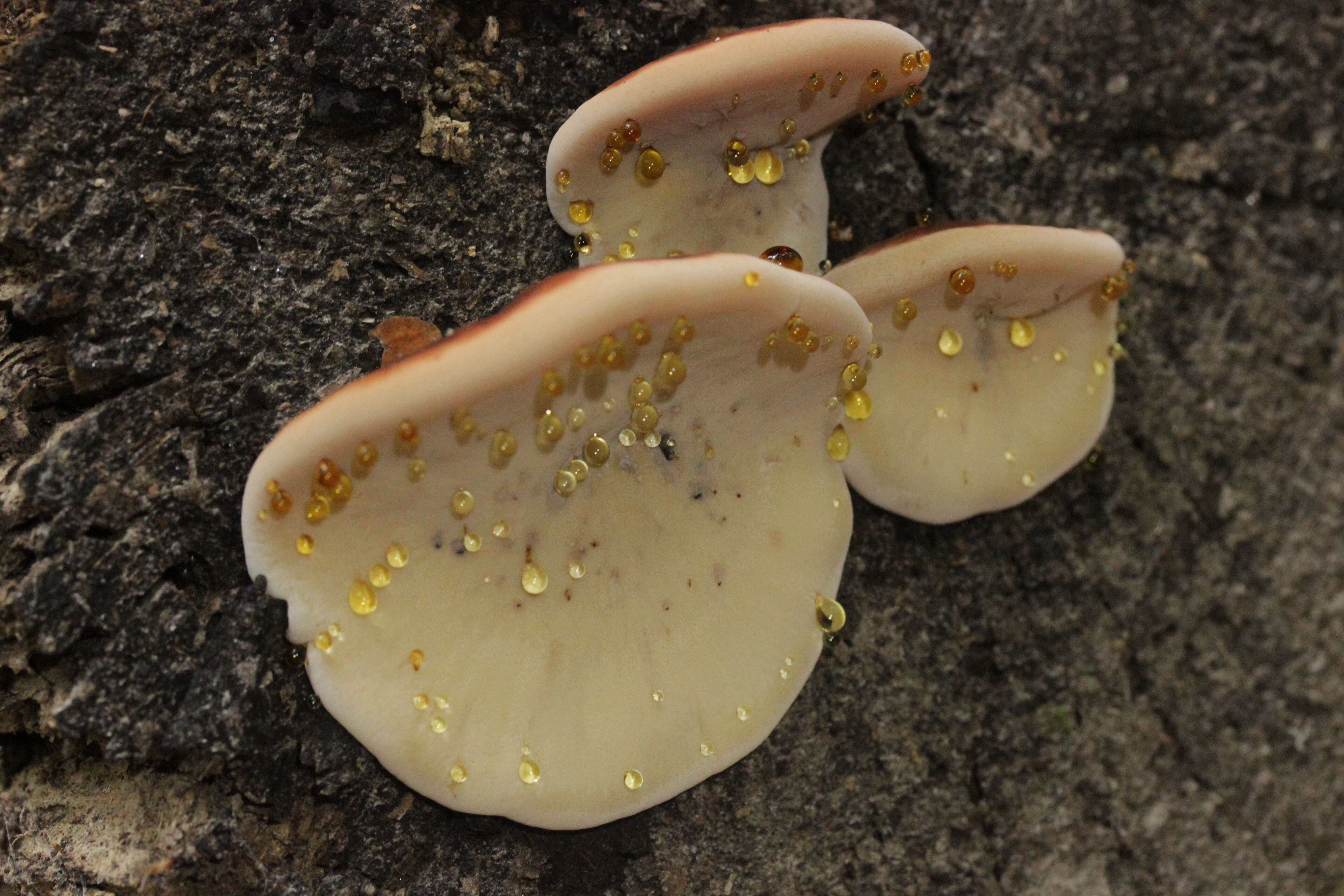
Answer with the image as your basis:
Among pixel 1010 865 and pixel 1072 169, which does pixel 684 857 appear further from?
pixel 1072 169

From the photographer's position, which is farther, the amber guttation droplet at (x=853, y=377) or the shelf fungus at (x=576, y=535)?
the amber guttation droplet at (x=853, y=377)

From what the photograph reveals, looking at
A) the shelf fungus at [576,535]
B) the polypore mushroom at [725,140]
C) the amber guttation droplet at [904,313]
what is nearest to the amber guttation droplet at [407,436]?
the shelf fungus at [576,535]

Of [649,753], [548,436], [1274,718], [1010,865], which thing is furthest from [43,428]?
[1274,718]

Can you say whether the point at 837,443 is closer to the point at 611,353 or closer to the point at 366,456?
the point at 611,353

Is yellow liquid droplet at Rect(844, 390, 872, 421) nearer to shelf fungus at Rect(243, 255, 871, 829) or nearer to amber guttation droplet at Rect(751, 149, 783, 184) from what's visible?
shelf fungus at Rect(243, 255, 871, 829)

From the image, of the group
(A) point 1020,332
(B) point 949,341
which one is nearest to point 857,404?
(B) point 949,341

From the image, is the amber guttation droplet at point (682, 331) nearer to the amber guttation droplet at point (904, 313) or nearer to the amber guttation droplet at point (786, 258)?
the amber guttation droplet at point (786, 258)

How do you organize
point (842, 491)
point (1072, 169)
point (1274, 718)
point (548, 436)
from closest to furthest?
point (548, 436), point (842, 491), point (1072, 169), point (1274, 718)
